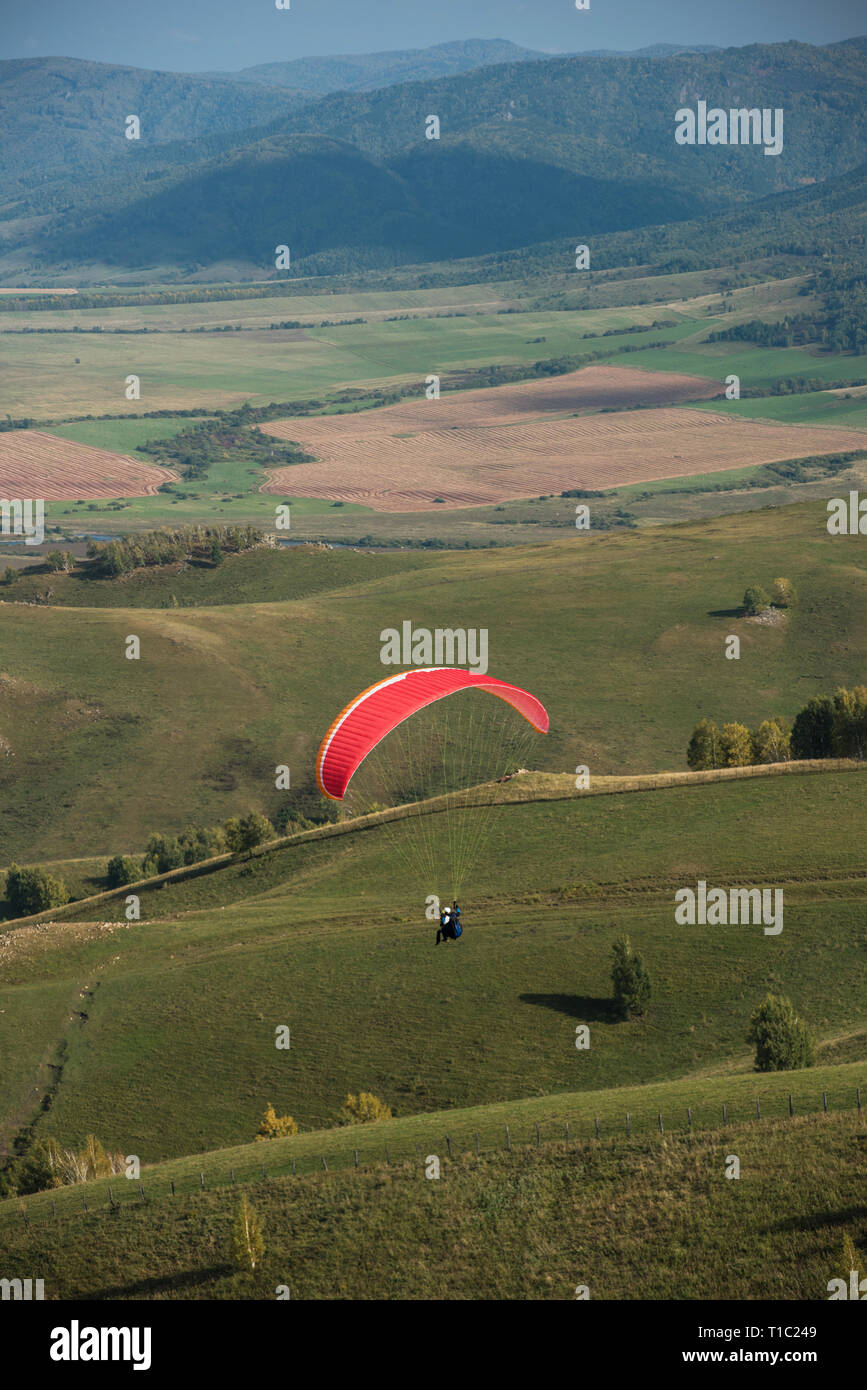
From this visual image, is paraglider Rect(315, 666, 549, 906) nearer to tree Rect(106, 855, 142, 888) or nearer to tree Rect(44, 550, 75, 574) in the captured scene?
tree Rect(106, 855, 142, 888)

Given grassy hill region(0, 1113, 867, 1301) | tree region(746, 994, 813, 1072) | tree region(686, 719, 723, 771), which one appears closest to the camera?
grassy hill region(0, 1113, 867, 1301)

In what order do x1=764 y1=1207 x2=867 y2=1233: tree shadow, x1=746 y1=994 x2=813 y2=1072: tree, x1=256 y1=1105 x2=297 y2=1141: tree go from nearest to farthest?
x1=764 y1=1207 x2=867 y2=1233: tree shadow
x1=746 y1=994 x2=813 y2=1072: tree
x1=256 y1=1105 x2=297 y2=1141: tree

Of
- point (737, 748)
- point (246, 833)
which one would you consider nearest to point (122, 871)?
point (246, 833)

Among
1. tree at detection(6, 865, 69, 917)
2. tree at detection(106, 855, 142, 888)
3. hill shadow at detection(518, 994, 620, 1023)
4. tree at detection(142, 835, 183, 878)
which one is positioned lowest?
hill shadow at detection(518, 994, 620, 1023)

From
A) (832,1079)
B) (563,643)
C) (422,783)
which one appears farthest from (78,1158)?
(563,643)

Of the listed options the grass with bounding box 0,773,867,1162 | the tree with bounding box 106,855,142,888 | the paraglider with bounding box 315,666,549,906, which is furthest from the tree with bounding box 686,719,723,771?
the tree with bounding box 106,855,142,888

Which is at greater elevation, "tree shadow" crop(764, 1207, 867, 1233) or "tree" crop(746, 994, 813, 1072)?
"tree" crop(746, 994, 813, 1072)

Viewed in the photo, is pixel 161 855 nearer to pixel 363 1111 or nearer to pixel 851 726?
pixel 851 726
